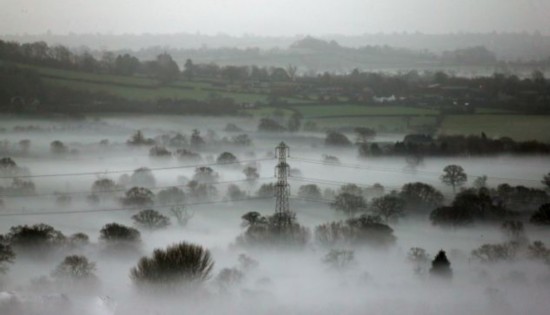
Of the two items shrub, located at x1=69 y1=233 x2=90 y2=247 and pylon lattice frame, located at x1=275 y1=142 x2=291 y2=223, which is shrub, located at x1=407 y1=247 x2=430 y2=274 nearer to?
pylon lattice frame, located at x1=275 y1=142 x2=291 y2=223

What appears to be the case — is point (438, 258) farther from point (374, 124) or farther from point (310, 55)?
point (310, 55)

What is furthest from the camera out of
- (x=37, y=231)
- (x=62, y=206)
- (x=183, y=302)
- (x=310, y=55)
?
(x=310, y=55)

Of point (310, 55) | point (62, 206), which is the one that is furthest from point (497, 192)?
point (62, 206)

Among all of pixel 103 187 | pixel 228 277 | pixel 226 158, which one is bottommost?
pixel 228 277

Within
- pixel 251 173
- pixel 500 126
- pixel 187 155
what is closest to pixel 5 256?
pixel 187 155

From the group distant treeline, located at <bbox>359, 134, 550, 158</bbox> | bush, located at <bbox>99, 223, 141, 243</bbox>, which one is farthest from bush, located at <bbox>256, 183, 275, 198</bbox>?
bush, located at <bbox>99, 223, 141, 243</bbox>

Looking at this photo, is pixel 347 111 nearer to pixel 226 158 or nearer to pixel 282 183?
pixel 282 183
